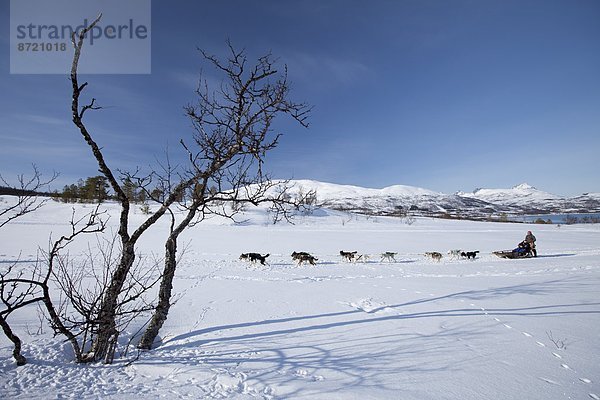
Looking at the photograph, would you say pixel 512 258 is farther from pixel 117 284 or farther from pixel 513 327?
pixel 117 284

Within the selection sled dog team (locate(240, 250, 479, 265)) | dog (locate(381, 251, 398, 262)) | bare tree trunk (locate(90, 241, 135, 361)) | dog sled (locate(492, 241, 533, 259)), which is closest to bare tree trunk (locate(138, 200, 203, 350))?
bare tree trunk (locate(90, 241, 135, 361))

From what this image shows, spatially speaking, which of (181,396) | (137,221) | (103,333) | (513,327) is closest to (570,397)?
(513,327)

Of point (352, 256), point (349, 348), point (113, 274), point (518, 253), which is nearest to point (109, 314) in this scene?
point (113, 274)

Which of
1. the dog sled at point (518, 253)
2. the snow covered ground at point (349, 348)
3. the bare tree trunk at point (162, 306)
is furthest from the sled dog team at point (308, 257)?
the bare tree trunk at point (162, 306)

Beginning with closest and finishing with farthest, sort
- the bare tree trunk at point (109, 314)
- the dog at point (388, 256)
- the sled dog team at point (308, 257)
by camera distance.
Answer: the bare tree trunk at point (109, 314), the sled dog team at point (308, 257), the dog at point (388, 256)

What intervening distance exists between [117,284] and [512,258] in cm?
2033

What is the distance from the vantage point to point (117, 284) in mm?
4363

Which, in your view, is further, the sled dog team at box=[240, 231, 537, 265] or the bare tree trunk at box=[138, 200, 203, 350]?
the sled dog team at box=[240, 231, 537, 265]

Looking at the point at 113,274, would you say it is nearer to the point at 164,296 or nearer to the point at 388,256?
the point at 164,296

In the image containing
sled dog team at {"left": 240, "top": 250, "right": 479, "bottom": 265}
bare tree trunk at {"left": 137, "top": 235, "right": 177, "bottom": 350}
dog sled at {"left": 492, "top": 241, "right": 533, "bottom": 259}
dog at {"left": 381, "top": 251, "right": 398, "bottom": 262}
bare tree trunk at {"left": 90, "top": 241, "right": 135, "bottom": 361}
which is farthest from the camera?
dog sled at {"left": 492, "top": 241, "right": 533, "bottom": 259}

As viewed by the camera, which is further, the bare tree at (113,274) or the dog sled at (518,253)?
the dog sled at (518,253)

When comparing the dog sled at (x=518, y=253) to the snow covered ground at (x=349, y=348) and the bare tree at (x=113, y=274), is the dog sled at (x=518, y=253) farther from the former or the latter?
the bare tree at (x=113, y=274)

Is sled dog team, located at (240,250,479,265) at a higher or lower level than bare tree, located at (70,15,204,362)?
lower

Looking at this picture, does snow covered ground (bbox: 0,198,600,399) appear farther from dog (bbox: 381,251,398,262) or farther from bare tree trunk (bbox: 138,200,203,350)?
dog (bbox: 381,251,398,262)
